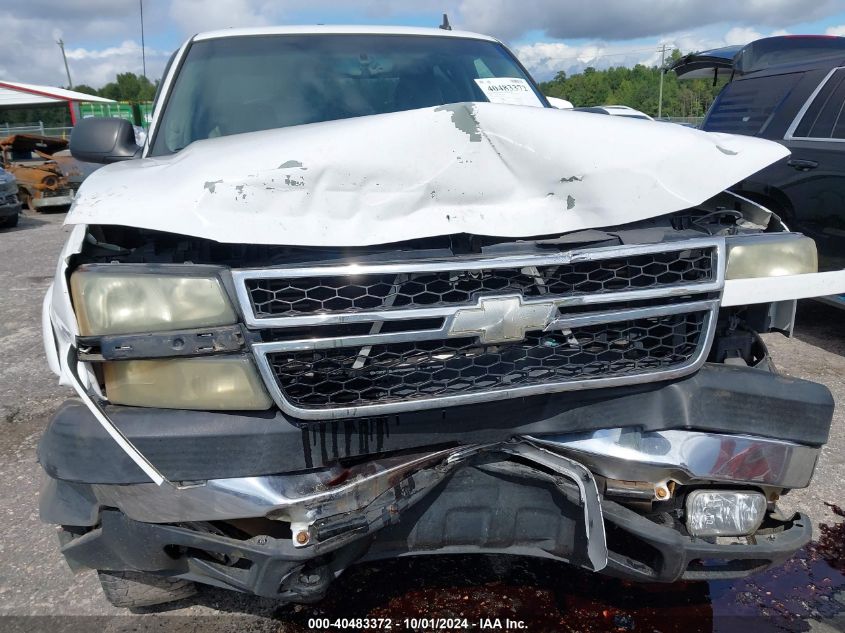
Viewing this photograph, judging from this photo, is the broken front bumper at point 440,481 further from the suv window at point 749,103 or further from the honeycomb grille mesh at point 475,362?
the suv window at point 749,103

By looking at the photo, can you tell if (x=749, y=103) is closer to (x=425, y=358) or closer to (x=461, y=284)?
(x=461, y=284)

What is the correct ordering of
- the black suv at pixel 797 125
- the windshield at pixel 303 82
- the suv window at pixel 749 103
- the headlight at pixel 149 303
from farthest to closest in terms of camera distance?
the suv window at pixel 749 103 < the black suv at pixel 797 125 < the windshield at pixel 303 82 < the headlight at pixel 149 303

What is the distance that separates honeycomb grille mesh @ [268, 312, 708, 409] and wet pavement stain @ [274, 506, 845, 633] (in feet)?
2.82

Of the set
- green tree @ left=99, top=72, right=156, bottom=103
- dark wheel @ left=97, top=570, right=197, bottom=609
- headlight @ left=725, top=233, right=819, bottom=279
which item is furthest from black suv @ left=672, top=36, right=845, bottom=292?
green tree @ left=99, top=72, right=156, bottom=103

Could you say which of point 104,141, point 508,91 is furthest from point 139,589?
point 508,91

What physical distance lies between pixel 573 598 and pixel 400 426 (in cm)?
115

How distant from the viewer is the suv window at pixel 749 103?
544 cm

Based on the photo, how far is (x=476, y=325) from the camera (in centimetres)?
169

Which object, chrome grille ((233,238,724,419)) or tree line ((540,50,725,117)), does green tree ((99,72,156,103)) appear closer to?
tree line ((540,50,725,117))

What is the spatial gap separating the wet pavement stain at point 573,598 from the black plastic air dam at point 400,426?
757 millimetres

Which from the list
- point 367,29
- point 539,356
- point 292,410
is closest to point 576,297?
point 539,356

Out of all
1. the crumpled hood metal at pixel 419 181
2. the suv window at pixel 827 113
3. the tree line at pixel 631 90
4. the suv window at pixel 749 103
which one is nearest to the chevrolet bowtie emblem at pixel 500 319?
the crumpled hood metal at pixel 419 181

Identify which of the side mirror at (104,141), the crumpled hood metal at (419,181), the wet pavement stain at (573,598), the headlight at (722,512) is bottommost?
the wet pavement stain at (573,598)

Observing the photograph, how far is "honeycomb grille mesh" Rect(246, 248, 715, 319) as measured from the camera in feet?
5.49
